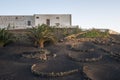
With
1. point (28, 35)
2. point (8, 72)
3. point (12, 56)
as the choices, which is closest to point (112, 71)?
point (8, 72)

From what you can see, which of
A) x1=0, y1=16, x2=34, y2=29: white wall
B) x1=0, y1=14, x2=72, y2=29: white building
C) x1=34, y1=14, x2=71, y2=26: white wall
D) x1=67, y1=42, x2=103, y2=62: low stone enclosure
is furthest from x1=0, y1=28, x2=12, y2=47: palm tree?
x1=34, y1=14, x2=71, y2=26: white wall

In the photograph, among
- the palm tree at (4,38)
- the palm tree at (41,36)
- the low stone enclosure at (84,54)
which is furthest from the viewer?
the palm tree at (4,38)

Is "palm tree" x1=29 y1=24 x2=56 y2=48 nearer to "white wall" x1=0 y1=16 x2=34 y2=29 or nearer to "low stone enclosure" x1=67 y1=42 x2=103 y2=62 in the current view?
"low stone enclosure" x1=67 y1=42 x2=103 y2=62

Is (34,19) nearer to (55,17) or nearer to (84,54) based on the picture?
(55,17)

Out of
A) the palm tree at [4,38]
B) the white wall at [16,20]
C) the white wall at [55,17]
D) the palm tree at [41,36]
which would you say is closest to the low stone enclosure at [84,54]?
the palm tree at [41,36]

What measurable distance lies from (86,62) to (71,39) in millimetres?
7500

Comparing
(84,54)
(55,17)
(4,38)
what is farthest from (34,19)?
(84,54)

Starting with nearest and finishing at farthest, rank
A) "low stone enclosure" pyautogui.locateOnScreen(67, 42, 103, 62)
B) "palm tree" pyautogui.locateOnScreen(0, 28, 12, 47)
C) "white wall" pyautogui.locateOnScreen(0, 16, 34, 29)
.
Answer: "low stone enclosure" pyautogui.locateOnScreen(67, 42, 103, 62), "palm tree" pyautogui.locateOnScreen(0, 28, 12, 47), "white wall" pyautogui.locateOnScreen(0, 16, 34, 29)

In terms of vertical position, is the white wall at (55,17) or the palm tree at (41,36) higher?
the white wall at (55,17)

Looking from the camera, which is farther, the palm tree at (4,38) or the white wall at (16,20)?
the white wall at (16,20)

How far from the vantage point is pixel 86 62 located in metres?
18.4

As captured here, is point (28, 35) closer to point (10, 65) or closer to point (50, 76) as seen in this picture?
point (10, 65)

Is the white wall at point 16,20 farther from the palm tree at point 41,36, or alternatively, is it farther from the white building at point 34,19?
the palm tree at point 41,36

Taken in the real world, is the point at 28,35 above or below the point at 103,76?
above
